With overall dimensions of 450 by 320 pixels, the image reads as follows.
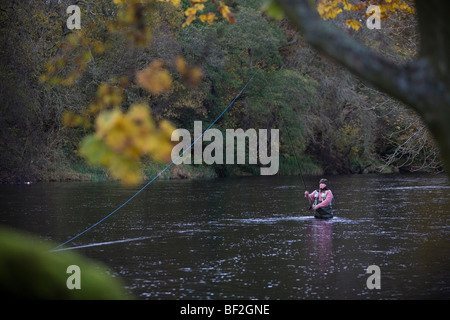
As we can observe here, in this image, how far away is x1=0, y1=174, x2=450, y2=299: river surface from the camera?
11.8 m

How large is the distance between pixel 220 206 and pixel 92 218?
6.31 m

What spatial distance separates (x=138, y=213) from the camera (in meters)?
23.5

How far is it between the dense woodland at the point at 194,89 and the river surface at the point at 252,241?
27.9 feet

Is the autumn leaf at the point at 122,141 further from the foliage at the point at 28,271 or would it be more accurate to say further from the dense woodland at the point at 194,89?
the dense woodland at the point at 194,89

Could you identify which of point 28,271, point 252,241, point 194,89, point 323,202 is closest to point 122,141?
point 28,271

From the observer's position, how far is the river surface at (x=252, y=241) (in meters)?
11.8

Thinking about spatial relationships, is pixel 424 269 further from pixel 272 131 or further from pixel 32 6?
pixel 272 131

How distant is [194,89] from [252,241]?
106 feet

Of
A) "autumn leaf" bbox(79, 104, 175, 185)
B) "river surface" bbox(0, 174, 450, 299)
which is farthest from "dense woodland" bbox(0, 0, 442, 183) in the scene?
"autumn leaf" bbox(79, 104, 175, 185)

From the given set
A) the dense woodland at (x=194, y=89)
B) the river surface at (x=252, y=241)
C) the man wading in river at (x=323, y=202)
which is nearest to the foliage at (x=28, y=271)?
the river surface at (x=252, y=241)

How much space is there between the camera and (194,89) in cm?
4869

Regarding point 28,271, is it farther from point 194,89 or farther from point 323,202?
point 194,89

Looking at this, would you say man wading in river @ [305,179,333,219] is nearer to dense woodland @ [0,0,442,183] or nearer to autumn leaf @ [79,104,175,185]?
dense woodland @ [0,0,442,183]
